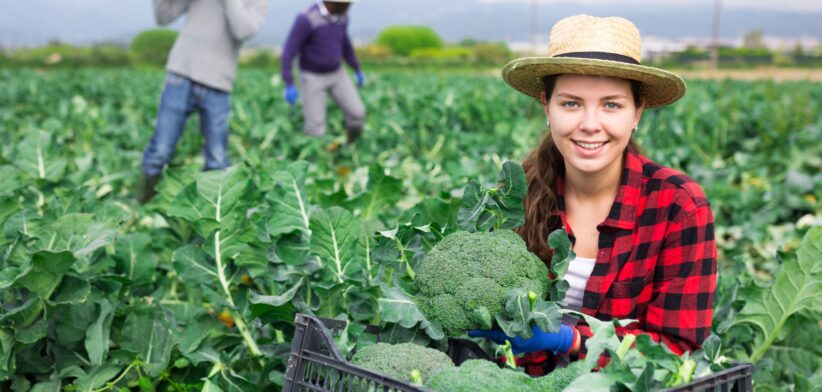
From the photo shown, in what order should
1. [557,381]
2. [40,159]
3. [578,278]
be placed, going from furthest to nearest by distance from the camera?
[40,159], [578,278], [557,381]

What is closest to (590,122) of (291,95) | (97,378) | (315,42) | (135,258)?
(97,378)

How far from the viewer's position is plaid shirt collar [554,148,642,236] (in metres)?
2.20

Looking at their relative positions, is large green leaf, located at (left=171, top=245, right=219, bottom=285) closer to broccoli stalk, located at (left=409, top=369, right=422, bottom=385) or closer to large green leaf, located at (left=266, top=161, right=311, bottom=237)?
large green leaf, located at (left=266, top=161, right=311, bottom=237)

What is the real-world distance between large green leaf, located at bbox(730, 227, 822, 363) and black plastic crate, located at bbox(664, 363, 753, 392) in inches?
53.0

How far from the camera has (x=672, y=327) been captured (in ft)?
6.87

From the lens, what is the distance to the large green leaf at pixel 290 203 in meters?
2.64

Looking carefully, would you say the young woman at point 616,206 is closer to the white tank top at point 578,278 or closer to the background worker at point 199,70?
the white tank top at point 578,278

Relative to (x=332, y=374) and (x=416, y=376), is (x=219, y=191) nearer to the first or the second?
(x=332, y=374)

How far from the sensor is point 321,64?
26.0 ft

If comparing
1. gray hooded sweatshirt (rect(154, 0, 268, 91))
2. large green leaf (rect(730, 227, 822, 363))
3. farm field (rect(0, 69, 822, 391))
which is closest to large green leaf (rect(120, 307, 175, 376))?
farm field (rect(0, 69, 822, 391))

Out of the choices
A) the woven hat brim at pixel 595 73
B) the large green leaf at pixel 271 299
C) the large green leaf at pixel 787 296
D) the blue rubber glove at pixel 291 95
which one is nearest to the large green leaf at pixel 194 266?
the large green leaf at pixel 271 299

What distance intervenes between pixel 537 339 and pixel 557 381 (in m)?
0.26

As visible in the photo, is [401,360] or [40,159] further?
[40,159]

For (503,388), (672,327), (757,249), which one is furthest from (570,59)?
(757,249)
